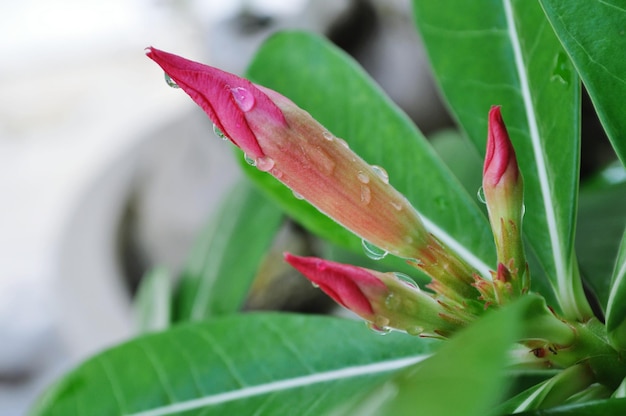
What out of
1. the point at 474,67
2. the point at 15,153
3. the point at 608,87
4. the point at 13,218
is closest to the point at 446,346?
the point at 608,87

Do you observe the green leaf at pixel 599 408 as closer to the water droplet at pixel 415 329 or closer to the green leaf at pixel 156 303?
the water droplet at pixel 415 329

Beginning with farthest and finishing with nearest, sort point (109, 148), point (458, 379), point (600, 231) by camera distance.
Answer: point (109, 148) < point (600, 231) < point (458, 379)

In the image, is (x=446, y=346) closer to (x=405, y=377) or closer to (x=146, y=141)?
(x=405, y=377)

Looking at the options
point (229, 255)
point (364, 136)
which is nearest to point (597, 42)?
point (364, 136)

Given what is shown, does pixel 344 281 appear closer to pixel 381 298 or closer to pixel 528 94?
pixel 381 298

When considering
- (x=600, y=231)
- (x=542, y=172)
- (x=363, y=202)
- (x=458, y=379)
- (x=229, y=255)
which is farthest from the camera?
(x=229, y=255)

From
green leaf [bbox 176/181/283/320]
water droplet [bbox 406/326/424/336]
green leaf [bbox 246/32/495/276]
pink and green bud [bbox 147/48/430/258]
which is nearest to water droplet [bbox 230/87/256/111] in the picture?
pink and green bud [bbox 147/48/430/258]

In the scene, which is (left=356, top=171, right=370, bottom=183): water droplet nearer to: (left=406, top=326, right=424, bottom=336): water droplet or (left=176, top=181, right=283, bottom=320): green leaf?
(left=406, top=326, right=424, bottom=336): water droplet
